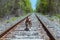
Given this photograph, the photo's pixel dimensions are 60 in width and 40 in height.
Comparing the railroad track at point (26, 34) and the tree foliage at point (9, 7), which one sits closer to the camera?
the railroad track at point (26, 34)

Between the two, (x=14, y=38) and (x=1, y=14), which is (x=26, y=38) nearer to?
(x=14, y=38)

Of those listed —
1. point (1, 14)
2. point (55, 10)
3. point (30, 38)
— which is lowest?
point (55, 10)

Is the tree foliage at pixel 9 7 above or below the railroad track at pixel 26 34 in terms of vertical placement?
below

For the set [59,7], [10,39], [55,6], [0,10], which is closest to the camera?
[10,39]

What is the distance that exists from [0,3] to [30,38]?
630 inches

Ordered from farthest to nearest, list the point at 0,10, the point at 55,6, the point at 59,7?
the point at 55,6
the point at 59,7
the point at 0,10

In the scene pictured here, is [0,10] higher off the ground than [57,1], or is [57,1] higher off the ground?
[0,10]

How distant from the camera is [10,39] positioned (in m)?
5.81

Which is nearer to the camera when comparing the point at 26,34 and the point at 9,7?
the point at 26,34

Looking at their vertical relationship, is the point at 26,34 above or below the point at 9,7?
above

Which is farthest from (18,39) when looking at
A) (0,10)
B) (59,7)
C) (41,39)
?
(59,7)

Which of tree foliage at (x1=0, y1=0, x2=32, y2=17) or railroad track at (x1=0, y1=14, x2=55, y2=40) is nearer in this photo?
railroad track at (x1=0, y1=14, x2=55, y2=40)

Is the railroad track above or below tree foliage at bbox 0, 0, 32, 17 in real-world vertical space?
above

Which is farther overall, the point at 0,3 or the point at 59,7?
the point at 59,7
